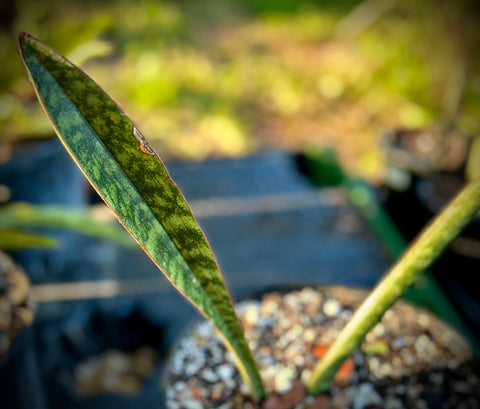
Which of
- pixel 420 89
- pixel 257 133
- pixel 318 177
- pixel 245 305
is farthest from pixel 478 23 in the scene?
pixel 245 305

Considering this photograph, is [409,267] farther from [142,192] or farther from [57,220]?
[57,220]

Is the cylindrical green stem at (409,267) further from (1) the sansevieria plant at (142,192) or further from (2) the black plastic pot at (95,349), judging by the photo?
(2) the black plastic pot at (95,349)

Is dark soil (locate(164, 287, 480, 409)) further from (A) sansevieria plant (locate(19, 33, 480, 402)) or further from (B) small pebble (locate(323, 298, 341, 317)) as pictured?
(A) sansevieria plant (locate(19, 33, 480, 402))

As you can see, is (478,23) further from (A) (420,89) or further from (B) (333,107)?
(B) (333,107)

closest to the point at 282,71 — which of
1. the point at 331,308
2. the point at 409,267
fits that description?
the point at 331,308

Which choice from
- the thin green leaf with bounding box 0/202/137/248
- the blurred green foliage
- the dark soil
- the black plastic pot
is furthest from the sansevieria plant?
the blurred green foliage
